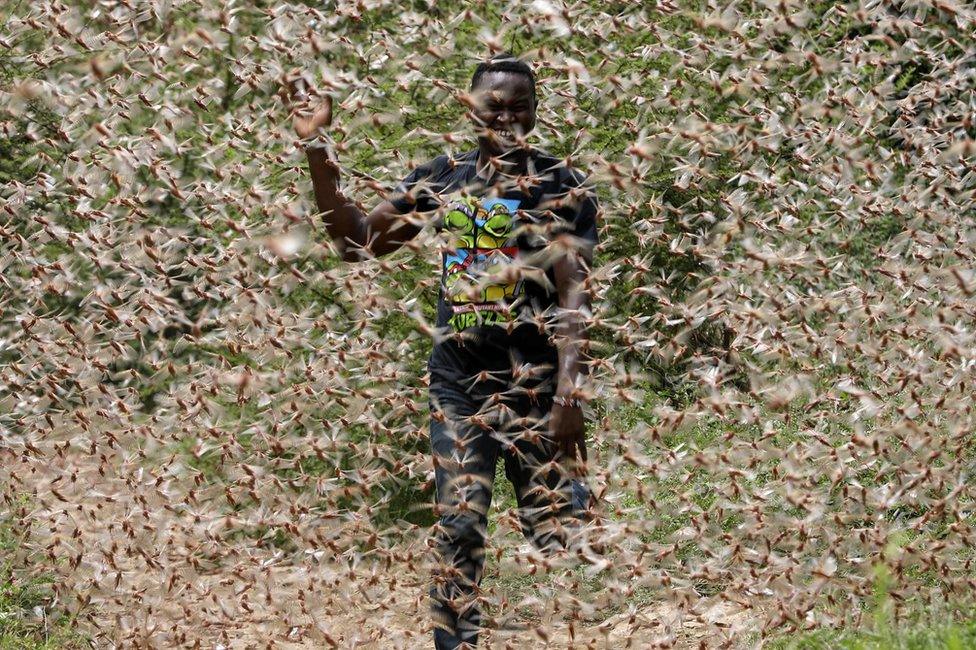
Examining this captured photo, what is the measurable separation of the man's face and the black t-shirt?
0.12 m

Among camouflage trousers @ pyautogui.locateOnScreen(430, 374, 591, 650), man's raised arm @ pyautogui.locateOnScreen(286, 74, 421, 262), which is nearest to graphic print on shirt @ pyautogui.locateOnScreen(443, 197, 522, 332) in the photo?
man's raised arm @ pyautogui.locateOnScreen(286, 74, 421, 262)

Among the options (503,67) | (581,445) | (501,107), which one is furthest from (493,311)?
(503,67)

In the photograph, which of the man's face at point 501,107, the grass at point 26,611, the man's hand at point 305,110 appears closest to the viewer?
the man's face at point 501,107

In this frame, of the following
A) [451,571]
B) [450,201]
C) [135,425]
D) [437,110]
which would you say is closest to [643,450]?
[451,571]

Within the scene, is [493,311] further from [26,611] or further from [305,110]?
[26,611]

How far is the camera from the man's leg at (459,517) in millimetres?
3963

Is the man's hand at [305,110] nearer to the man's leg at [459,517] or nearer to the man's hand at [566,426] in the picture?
the man's leg at [459,517]

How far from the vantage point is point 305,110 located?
4.07 meters

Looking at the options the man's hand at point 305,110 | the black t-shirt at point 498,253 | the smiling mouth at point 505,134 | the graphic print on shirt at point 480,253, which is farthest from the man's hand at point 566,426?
the man's hand at point 305,110

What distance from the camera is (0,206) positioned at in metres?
4.94

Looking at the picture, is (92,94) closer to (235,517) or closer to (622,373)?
(235,517)

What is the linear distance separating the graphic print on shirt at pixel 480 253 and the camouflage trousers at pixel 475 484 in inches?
10.8

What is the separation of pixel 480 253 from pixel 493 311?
0.20 metres

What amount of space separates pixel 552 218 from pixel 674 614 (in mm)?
1827
